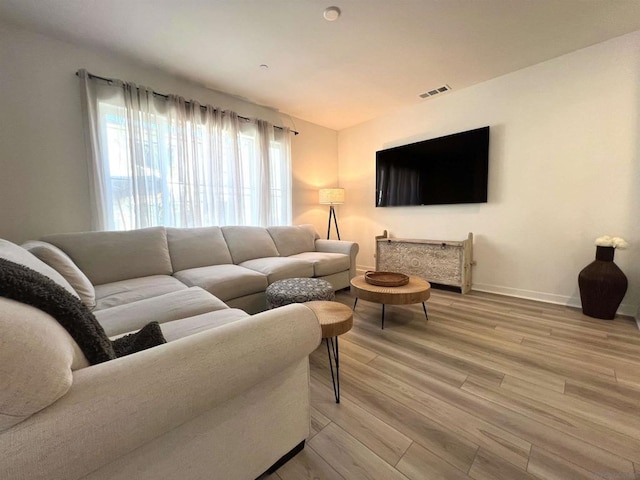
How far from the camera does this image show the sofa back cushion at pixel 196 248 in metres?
2.46

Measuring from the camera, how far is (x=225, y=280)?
2.09m

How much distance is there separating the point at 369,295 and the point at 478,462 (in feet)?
3.73

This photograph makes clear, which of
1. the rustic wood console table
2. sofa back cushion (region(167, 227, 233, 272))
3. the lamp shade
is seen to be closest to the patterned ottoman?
sofa back cushion (region(167, 227, 233, 272))

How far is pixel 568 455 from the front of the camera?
104 cm

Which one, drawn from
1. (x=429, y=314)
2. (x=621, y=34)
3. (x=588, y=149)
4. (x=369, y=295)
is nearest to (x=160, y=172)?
(x=369, y=295)

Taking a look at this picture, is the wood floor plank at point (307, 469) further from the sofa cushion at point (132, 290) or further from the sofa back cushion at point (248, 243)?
the sofa back cushion at point (248, 243)

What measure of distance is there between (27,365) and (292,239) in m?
2.92

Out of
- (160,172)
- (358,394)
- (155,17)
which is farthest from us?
(160,172)

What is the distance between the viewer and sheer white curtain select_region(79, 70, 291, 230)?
2395mm

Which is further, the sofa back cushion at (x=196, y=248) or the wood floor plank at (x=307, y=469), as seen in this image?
the sofa back cushion at (x=196, y=248)

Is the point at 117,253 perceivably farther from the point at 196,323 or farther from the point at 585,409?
the point at 585,409

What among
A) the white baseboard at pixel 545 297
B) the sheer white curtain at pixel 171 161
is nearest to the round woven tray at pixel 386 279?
the white baseboard at pixel 545 297

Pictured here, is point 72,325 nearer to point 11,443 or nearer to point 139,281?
point 11,443

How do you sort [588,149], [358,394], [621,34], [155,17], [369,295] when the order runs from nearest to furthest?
[358,394] < [155,17] < [369,295] < [621,34] < [588,149]
